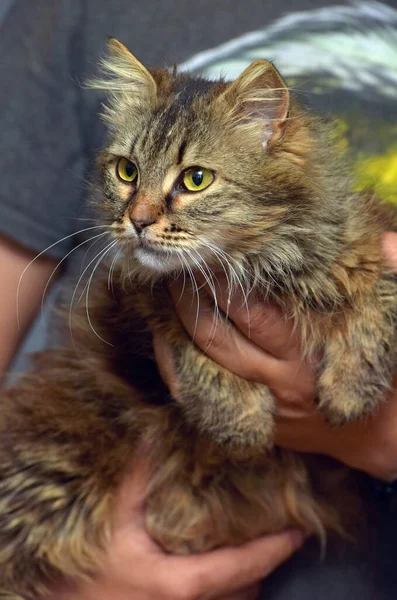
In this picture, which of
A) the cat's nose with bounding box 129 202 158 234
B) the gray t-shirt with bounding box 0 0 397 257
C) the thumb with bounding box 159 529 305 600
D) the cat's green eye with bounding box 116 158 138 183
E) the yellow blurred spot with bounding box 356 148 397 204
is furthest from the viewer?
the gray t-shirt with bounding box 0 0 397 257

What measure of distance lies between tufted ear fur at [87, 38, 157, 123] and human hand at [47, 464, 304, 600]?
0.78 m

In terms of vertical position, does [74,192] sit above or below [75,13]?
below

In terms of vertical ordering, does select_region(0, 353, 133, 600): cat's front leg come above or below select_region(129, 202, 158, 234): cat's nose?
below

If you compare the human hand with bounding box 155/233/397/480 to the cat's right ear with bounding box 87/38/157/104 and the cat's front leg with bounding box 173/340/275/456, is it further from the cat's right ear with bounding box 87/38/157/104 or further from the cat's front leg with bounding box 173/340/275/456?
the cat's right ear with bounding box 87/38/157/104

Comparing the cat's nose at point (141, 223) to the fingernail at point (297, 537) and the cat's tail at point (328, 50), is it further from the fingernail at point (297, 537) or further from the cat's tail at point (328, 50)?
the fingernail at point (297, 537)

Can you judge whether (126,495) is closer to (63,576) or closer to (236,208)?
(63,576)

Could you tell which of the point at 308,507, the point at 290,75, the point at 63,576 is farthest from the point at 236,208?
the point at 63,576

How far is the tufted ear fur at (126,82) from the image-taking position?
39.4 inches

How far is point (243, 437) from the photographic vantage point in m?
1.01

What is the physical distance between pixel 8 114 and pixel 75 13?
0.97 ft

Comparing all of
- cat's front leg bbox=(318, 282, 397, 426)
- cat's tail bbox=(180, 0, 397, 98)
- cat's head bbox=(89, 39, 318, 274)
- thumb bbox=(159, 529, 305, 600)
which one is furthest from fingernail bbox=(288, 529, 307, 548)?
cat's tail bbox=(180, 0, 397, 98)

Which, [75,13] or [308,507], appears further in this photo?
[75,13]

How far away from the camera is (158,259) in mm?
912

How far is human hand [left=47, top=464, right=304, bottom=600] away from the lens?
1072 millimetres
